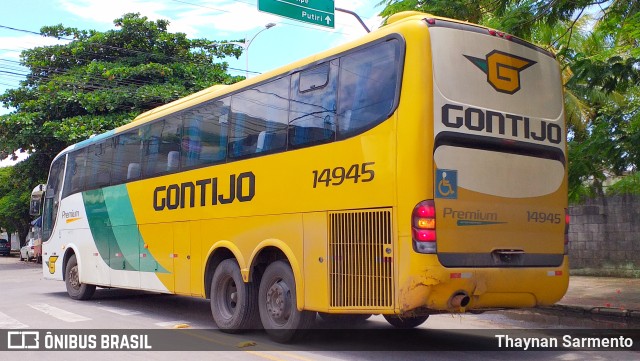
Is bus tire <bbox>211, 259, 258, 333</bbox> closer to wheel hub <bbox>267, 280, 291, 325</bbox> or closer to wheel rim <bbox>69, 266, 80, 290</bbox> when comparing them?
wheel hub <bbox>267, 280, 291, 325</bbox>

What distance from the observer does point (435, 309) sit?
701 cm

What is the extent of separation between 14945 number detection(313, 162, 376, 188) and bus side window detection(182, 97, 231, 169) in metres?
2.41

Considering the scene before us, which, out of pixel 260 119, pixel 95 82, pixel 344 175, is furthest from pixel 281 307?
pixel 95 82

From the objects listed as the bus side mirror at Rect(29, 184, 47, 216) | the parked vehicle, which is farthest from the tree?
the parked vehicle

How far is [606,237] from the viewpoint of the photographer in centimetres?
1603

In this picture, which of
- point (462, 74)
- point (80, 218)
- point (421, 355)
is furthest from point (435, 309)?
point (80, 218)

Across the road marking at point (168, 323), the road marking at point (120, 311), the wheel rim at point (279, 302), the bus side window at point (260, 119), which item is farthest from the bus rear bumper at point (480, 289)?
the road marking at point (120, 311)

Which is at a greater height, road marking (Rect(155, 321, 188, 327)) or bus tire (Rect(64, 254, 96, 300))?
bus tire (Rect(64, 254, 96, 300))

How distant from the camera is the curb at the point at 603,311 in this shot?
10703mm

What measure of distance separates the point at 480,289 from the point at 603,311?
5.17 m

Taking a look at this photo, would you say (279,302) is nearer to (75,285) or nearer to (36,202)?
(75,285)

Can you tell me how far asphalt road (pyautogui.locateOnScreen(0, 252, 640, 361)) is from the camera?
788 centimetres

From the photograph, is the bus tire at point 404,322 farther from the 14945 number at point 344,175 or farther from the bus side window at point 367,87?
the bus side window at point 367,87

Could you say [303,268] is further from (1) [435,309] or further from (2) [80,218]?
(2) [80,218]
